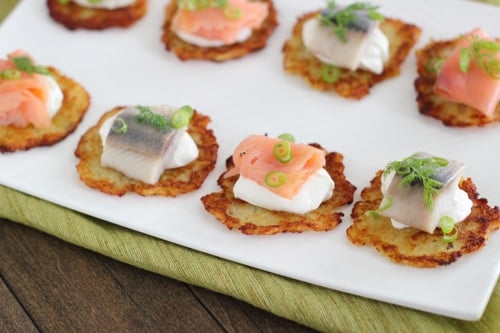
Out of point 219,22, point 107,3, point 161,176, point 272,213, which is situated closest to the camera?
point 272,213

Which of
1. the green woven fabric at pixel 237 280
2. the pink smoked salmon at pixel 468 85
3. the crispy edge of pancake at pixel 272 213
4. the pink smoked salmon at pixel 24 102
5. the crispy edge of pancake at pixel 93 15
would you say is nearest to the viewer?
the green woven fabric at pixel 237 280

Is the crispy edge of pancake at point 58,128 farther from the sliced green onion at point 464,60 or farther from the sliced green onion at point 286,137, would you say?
the sliced green onion at point 464,60

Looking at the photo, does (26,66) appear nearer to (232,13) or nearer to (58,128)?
(58,128)

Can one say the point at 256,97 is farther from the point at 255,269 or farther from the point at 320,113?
the point at 255,269

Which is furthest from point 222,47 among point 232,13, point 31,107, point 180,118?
point 31,107

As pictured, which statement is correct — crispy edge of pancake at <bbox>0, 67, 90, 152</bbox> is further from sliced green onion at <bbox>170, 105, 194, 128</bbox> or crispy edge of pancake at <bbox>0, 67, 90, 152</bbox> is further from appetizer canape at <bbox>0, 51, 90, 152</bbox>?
sliced green onion at <bbox>170, 105, 194, 128</bbox>

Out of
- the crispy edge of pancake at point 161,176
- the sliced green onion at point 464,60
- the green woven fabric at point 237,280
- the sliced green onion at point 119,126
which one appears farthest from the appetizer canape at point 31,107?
the sliced green onion at point 464,60
